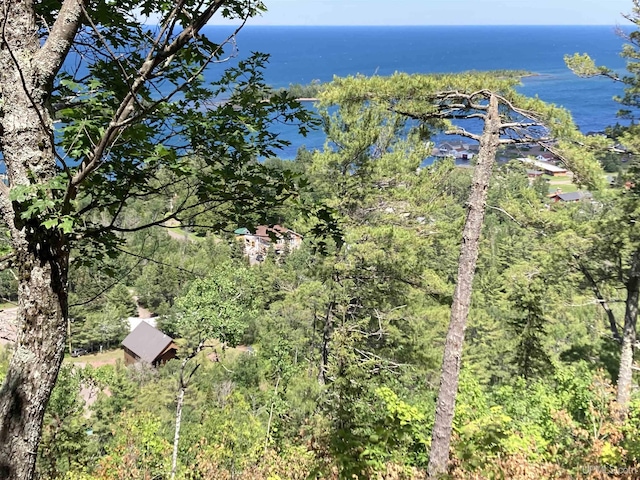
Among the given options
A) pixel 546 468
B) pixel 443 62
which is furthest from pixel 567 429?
pixel 443 62

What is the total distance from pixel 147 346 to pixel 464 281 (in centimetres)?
2795

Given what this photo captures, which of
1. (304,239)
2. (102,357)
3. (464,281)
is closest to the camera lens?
(304,239)

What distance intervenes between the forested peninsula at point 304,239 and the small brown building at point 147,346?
13.7 metres

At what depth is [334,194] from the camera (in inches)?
330

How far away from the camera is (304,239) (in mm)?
2820

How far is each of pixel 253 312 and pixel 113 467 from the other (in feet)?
11.8

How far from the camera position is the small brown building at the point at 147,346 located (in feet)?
92.0

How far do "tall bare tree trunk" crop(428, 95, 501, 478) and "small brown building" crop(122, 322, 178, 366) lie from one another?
1048 inches

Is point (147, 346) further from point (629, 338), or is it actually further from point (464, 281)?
point (464, 281)

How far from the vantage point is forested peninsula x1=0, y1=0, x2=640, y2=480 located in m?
1.75

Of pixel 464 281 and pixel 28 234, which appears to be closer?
pixel 28 234

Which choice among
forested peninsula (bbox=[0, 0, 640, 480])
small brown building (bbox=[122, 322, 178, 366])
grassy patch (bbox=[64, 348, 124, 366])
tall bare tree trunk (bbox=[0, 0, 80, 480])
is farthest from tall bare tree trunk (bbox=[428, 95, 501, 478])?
grassy patch (bbox=[64, 348, 124, 366])

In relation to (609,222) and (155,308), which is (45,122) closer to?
(609,222)

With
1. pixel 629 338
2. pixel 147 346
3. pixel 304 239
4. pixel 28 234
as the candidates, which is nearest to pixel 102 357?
pixel 147 346
